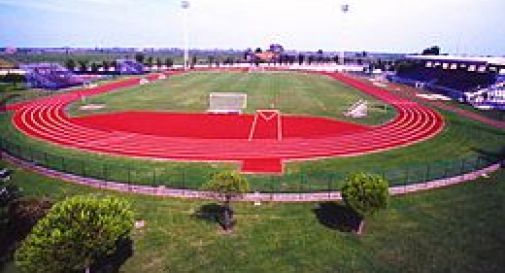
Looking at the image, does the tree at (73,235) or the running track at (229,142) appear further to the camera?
the running track at (229,142)

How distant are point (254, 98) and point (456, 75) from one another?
160ft

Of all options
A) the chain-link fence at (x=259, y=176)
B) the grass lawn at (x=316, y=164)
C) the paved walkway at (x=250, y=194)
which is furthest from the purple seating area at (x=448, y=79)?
the paved walkway at (x=250, y=194)

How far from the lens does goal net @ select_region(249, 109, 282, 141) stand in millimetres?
47156

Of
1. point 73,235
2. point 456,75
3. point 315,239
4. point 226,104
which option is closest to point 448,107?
point 456,75

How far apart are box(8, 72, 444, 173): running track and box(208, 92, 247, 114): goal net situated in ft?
52.7

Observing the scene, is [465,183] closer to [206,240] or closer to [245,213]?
[245,213]

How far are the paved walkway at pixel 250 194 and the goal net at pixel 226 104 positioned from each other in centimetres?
2971

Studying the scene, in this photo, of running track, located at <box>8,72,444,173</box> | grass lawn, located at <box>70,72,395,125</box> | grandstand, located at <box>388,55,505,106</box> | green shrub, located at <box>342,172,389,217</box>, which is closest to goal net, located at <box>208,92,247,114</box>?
grass lawn, located at <box>70,72,395,125</box>

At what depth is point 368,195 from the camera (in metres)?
24.5

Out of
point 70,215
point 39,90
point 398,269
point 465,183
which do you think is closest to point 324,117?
point 465,183

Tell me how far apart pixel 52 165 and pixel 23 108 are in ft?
108

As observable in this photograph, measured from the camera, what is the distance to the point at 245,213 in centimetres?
2809

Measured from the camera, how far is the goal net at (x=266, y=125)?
47156 millimetres

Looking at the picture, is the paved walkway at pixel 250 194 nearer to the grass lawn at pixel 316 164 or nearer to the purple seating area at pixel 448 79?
the grass lawn at pixel 316 164
